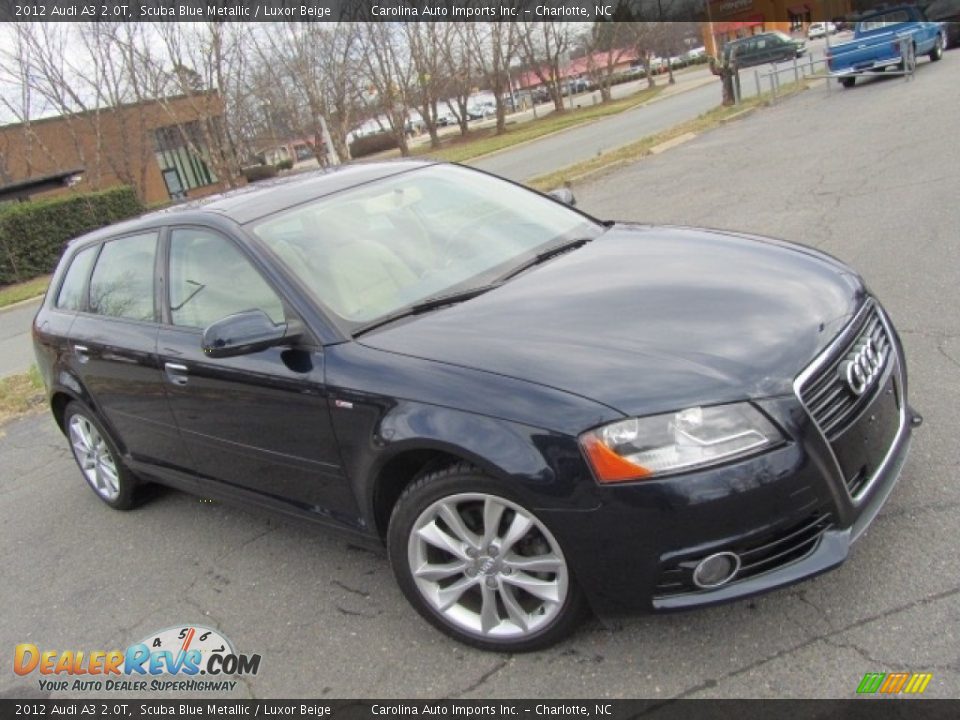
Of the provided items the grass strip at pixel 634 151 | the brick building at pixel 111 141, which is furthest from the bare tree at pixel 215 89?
the grass strip at pixel 634 151

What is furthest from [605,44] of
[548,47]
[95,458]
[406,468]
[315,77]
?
[406,468]

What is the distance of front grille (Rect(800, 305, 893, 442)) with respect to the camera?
8.66ft

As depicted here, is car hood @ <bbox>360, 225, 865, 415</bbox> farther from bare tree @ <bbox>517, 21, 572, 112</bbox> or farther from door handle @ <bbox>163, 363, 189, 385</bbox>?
bare tree @ <bbox>517, 21, 572, 112</bbox>

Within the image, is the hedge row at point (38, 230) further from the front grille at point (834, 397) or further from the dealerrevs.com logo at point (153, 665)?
the front grille at point (834, 397)

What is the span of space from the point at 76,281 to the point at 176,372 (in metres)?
1.54

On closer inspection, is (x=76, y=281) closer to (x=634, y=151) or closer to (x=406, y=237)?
(x=406, y=237)

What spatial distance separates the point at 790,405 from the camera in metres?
2.57

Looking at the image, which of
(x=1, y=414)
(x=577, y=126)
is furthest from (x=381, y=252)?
(x=577, y=126)

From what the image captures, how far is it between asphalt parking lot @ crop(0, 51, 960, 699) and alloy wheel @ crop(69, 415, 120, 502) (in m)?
0.16

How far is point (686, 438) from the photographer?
2527 mm

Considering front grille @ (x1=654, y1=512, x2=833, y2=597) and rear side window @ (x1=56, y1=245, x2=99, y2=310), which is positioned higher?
rear side window @ (x1=56, y1=245, x2=99, y2=310)

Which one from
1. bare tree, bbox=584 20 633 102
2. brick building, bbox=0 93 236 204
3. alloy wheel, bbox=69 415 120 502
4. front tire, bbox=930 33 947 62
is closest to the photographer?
alloy wheel, bbox=69 415 120 502

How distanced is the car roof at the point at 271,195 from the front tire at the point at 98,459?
3.58 ft

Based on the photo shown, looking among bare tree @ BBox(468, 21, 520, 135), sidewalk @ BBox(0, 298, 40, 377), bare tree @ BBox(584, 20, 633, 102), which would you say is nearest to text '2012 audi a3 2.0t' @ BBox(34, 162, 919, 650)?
sidewalk @ BBox(0, 298, 40, 377)
